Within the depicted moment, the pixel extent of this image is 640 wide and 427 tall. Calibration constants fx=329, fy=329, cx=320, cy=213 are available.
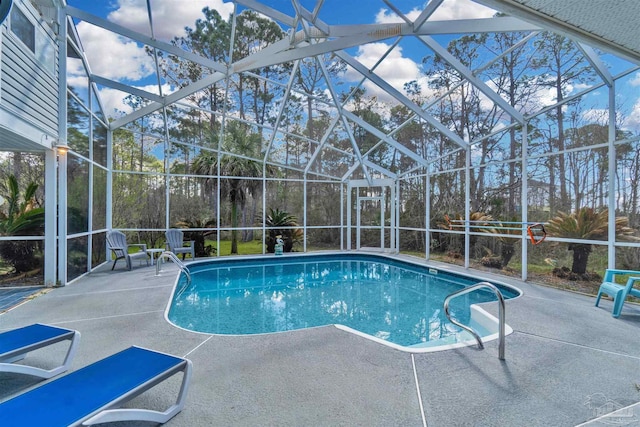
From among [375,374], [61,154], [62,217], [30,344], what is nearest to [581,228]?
[375,374]

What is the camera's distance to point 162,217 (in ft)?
36.1

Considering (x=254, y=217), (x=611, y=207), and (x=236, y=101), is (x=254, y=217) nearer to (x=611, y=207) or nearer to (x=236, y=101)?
(x=236, y=101)

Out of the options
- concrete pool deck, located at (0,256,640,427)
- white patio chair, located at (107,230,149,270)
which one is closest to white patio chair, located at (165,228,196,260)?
white patio chair, located at (107,230,149,270)

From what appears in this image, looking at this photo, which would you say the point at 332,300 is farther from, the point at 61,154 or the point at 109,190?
the point at 109,190

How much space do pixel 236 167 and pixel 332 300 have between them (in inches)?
270

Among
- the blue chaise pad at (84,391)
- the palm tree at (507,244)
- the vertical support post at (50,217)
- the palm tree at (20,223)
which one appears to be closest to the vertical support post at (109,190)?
the palm tree at (20,223)

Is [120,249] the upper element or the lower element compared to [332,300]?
upper

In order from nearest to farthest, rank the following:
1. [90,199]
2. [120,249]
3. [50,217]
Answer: [50,217] < [90,199] < [120,249]

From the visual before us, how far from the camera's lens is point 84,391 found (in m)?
2.13

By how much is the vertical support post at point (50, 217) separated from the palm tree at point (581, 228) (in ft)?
34.1

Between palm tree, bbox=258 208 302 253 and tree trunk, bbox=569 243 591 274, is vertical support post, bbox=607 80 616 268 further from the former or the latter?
palm tree, bbox=258 208 302 253

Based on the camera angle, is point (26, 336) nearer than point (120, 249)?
Yes

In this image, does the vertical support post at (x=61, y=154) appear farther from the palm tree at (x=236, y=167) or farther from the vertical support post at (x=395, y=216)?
the vertical support post at (x=395, y=216)

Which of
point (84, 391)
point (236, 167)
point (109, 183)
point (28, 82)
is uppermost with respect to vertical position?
point (28, 82)
